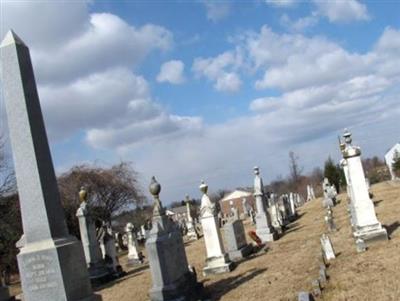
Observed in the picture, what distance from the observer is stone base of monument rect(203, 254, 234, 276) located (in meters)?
13.8

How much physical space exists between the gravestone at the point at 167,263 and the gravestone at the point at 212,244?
2.61 metres

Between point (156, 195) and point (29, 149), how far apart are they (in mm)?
4408

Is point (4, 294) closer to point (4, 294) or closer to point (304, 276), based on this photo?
point (4, 294)

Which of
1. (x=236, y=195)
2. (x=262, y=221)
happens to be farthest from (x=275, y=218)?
(x=236, y=195)

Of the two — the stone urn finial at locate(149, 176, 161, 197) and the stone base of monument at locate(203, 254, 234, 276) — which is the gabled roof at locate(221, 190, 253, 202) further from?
the stone urn finial at locate(149, 176, 161, 197)

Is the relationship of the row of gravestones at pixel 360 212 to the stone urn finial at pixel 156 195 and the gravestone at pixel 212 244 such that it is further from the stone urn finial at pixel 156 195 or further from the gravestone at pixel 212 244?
the stone urn finial at pixel 156 195

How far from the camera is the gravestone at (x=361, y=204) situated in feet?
41.2

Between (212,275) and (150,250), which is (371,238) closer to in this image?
(212,275)

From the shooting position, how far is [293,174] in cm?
9469

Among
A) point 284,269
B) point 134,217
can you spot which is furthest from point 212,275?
point 134,217

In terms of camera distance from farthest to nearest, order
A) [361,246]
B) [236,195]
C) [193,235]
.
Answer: [236,195]
[193,235]
[361,246]

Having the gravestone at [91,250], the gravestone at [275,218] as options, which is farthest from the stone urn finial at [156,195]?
the gravestone at [275,218]

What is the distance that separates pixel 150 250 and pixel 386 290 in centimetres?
473

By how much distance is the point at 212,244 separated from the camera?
14328 millimetres
